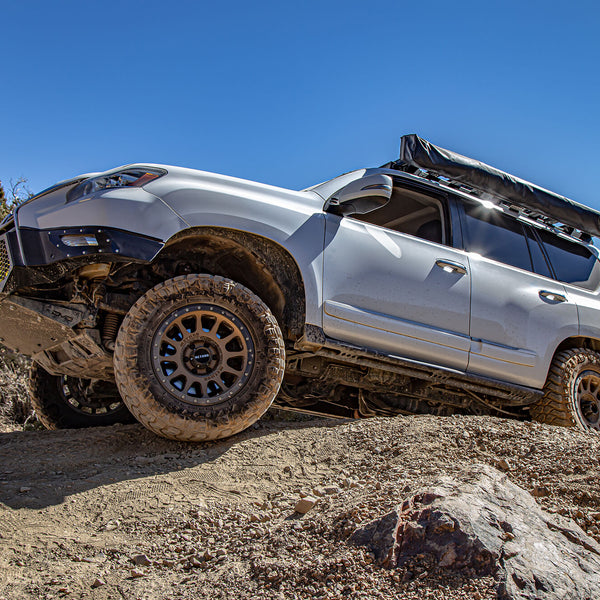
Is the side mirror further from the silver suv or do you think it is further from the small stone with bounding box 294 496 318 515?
the small stone with bounding box 294 496 318 515

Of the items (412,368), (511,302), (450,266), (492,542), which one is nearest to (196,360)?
(412,368)

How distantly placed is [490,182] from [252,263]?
2.27 m

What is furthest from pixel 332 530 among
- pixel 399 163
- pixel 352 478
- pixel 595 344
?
pixel 595 344

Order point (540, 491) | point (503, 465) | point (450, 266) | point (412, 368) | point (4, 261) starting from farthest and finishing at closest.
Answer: point (450, 266), point (412, 368), point (4, 261), point (503, 465), point (540, 491)

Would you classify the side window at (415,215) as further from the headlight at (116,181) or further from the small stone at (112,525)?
the small stone at (112,525)

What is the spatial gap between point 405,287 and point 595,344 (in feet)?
7.65

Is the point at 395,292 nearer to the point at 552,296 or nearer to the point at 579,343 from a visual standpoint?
the point at 552,296

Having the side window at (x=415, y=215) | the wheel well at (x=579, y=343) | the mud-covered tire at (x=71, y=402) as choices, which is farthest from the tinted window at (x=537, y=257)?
the mud-covered tire at (x=71, y=402)

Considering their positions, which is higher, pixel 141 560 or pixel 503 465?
pixel 503 465

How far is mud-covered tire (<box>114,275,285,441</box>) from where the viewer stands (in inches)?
123

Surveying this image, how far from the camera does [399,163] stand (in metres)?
4.74

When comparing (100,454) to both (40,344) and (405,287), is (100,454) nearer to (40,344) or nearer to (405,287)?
(40,344)

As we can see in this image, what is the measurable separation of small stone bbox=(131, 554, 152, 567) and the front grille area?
1790mm

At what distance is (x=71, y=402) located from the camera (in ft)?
14.4
